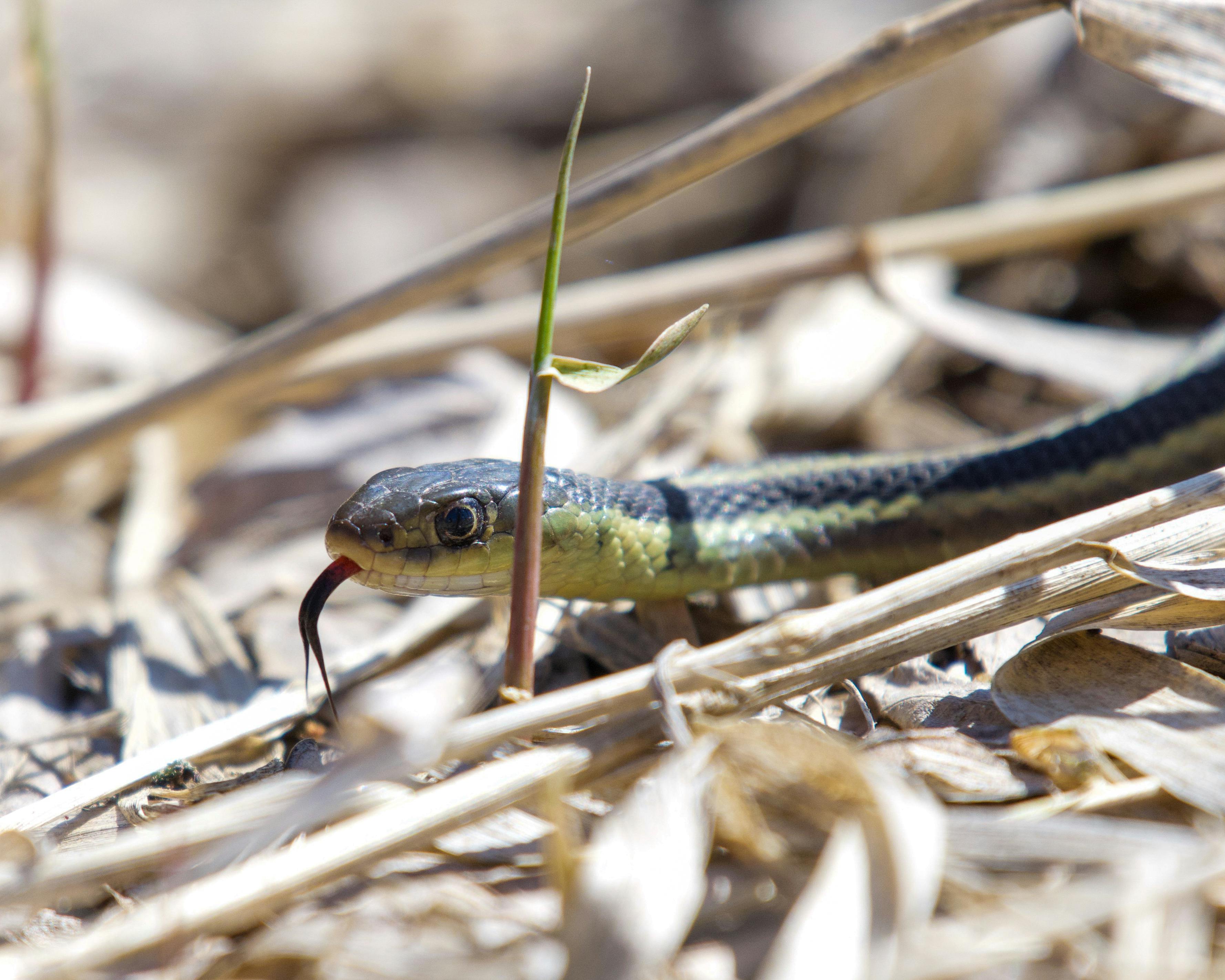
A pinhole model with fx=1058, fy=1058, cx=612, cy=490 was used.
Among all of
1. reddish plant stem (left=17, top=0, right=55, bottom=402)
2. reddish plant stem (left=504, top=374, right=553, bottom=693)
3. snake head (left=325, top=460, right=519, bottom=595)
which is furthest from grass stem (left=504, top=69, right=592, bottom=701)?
reddish plant stem (left=17, top=0, right=55, bottom=402)

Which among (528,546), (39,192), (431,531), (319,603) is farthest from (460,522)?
(39,192)

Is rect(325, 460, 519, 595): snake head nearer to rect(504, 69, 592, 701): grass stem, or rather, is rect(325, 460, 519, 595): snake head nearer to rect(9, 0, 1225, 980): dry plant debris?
rect(9, 0, 1225, 980): dry plant debris

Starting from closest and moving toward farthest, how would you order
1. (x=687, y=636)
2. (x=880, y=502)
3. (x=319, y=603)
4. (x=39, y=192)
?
(x=319, y=603) → (x=687, y=636) → (x=880, y=502) → (x=39, y=192)

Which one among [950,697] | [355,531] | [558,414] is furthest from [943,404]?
[355,531]

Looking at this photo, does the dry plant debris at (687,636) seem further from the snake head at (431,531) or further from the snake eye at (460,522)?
the snake eye at (460,522)

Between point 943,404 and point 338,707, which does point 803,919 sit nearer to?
point 338,707

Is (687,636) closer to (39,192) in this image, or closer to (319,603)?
(319,603)
